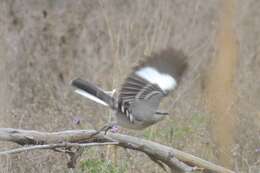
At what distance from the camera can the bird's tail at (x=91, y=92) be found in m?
4.40

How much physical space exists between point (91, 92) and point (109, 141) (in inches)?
12.8

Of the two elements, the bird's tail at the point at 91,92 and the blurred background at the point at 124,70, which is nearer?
the bird's tail at the point at 91,92

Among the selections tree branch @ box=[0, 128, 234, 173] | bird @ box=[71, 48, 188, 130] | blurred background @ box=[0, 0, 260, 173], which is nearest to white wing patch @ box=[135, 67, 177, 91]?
bird @ box=[71, 48, 188, 130]

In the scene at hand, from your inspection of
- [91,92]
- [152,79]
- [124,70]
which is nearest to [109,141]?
[91,92]

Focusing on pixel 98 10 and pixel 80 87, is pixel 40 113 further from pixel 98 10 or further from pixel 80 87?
pixel 98 10

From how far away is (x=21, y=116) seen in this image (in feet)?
20.7

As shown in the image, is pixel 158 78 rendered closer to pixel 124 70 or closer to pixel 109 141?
pixel 109 141

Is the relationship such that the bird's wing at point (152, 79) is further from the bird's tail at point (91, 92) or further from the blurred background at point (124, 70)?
the blurred background at point (124, 70)

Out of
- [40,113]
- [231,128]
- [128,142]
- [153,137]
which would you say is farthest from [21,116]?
[231,128]

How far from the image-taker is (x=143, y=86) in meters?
4.43

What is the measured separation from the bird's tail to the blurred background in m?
0.59

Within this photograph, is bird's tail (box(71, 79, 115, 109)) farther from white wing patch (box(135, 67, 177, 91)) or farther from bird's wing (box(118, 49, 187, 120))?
white wing patch (box(135, 67, 177, 91))

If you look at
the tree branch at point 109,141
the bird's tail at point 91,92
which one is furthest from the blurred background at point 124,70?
the bird's tail at point 91,92

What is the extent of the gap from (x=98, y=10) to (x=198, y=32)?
1.28 m
